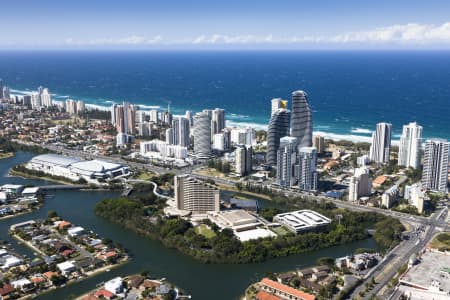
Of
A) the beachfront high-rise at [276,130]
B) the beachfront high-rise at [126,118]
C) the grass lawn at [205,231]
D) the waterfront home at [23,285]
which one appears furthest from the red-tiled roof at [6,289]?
the beachfront high-rise at [126,118]

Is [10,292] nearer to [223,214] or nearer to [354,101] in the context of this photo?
[223,214]

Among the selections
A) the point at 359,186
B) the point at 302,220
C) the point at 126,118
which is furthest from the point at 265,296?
the point at 126,118

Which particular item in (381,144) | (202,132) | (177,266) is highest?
(202,132)

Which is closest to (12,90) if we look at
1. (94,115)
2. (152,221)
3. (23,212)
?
(94,115)

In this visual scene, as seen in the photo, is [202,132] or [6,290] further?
[202,132]

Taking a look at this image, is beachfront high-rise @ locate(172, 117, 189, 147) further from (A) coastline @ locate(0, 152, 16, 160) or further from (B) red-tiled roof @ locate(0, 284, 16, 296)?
(B) red-tiled roof @ locate(0, 284, 16, 296)

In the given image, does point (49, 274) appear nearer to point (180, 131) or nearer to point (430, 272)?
point (430, 272)
